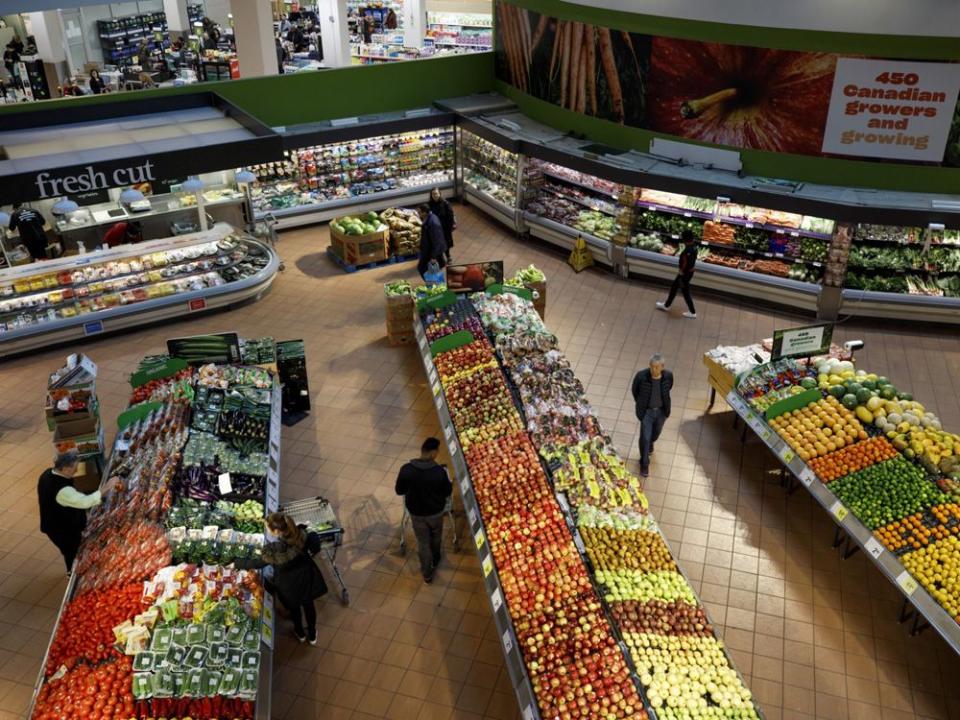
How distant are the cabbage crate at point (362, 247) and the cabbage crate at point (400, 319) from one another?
2730 millimetres

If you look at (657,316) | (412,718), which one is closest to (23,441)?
(412,718)

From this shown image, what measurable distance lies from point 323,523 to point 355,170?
10.3 meters

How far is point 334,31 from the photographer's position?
20766 mm

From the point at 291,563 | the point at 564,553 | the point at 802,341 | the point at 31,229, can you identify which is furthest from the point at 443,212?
the point at 291,563

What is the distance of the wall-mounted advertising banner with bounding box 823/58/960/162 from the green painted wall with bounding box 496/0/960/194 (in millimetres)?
161

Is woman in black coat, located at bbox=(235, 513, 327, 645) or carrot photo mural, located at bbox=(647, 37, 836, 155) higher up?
carrot photo mural, located at bbox=(647, 37, 836, 155)

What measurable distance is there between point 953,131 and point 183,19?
78.4 feet

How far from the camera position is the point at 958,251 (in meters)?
11.8

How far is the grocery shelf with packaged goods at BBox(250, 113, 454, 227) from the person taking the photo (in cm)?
1512

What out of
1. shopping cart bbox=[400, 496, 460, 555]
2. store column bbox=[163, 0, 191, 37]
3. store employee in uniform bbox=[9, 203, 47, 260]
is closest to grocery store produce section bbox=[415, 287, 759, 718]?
shopping cart bbox=[400, 496, 460, 555]

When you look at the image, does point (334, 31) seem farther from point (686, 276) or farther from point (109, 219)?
point (686, 276)

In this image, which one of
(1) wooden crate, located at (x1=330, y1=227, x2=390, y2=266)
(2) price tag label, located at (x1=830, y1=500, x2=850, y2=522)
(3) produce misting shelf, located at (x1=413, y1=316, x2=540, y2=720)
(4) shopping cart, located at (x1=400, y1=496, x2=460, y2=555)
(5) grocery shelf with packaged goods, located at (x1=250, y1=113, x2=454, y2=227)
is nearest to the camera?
(3) produce misting shelf, located at (x1=413, y1=316, x2=540, y2=720)

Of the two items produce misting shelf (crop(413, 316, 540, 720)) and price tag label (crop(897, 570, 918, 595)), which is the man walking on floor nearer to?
produce misting shelf (crop(413, 316, 540, 720))

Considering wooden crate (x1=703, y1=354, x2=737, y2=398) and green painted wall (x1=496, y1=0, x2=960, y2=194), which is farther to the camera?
green painted wall (x1=496, y1=0, x2=960, y2=194)
